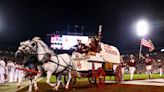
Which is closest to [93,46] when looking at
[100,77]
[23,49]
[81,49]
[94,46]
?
[94,46]

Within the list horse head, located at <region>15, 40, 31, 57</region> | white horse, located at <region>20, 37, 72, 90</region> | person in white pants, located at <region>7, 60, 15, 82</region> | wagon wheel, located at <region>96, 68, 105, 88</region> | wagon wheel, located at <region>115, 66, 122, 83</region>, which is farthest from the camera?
person in white pants, located at <region>7, 60, 15, 82</region>

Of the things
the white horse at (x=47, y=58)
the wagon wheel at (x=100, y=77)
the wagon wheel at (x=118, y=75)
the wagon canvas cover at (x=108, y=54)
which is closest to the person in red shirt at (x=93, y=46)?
the wagon canvas cover at (x=108, y=54)

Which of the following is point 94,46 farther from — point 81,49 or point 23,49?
point 23,49

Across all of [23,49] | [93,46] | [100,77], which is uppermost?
[93,46]

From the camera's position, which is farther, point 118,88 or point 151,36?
point 151,36

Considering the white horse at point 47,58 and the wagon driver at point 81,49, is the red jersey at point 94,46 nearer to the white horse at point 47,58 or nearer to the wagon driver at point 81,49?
the wagon driver at point 81,49

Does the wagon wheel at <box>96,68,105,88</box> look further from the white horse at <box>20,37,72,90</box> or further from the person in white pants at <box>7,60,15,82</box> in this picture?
the person in white pants at <box>7,60,15,82</box>

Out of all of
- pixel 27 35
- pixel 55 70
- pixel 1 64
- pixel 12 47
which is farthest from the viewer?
pixel 27 35

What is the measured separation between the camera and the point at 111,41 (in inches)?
2702

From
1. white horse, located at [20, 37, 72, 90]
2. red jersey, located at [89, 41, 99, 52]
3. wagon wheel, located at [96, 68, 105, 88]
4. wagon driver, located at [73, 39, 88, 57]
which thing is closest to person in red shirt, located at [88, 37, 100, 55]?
red jersey, located at [89, 41, 99, 52]

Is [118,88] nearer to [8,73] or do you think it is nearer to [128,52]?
[8,73]

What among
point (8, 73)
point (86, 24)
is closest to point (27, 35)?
point (86, 24)

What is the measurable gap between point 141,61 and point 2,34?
2491cm

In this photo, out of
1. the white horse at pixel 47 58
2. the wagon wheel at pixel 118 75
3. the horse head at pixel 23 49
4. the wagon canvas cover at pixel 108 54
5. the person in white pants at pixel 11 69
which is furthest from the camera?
the person in white pants at pixel 11 69
